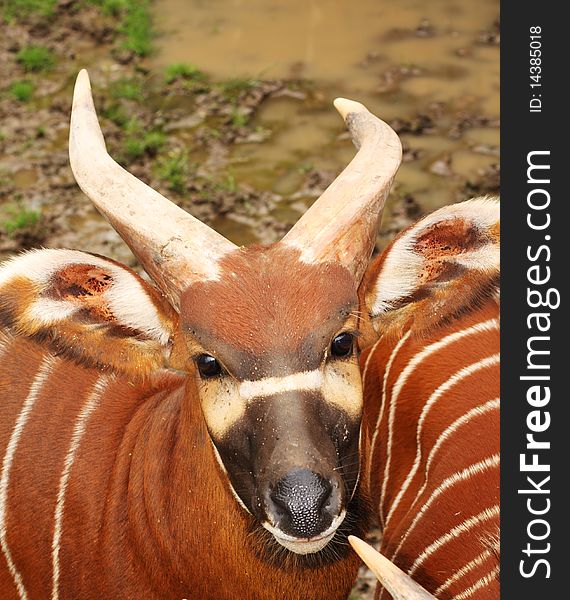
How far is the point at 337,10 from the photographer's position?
29.2ft

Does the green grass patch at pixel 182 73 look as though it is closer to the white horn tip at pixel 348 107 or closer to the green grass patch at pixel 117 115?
the green grass patch at pixel 117 115

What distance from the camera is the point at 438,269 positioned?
10.3 ft

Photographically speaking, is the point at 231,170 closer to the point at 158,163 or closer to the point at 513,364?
the point at 158,163

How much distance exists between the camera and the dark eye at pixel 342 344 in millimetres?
2816

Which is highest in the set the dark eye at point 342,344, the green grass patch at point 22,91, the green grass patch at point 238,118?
the green grass patch at point 22,91

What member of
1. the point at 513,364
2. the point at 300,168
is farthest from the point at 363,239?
the point at 300,168

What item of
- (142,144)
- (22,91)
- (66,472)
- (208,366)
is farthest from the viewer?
(22,91)

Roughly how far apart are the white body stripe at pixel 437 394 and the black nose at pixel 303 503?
4.12ft

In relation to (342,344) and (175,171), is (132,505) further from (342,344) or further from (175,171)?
(175,171)

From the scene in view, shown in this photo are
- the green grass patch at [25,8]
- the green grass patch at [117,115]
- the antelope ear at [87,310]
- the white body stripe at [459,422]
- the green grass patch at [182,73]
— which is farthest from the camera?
the green grass patch at [25,8]

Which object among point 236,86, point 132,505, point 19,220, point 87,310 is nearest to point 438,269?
point 87,310

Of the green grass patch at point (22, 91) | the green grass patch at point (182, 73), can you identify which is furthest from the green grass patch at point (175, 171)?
the green grass patch at point (22, 91)

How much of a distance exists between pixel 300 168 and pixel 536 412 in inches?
188

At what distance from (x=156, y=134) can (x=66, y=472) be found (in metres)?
4.38
